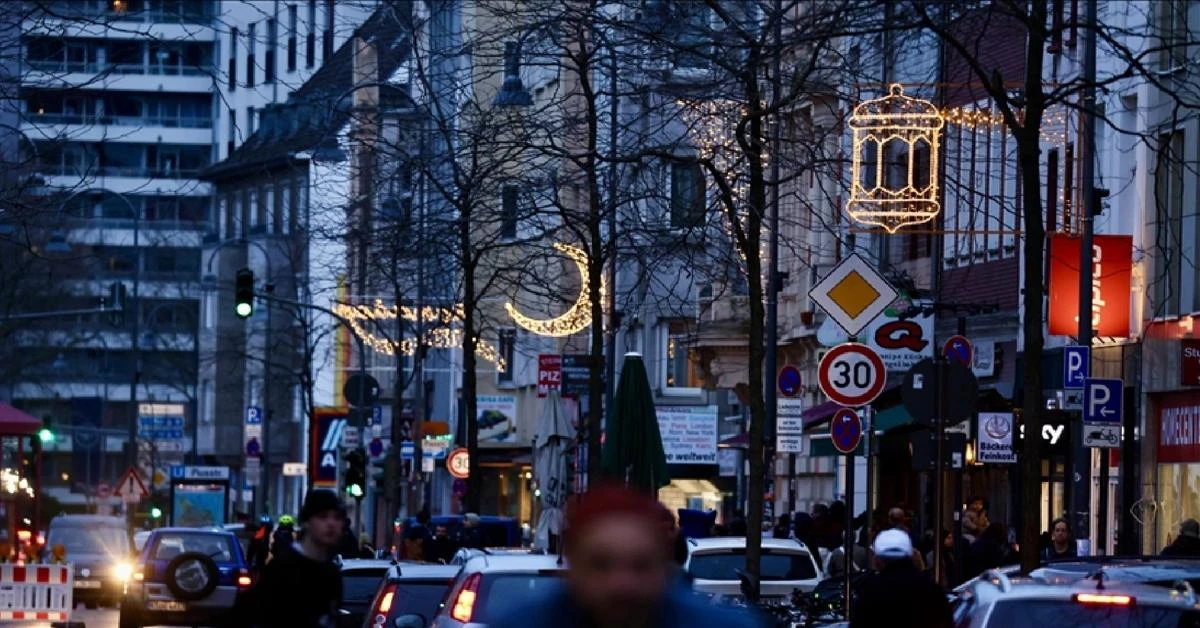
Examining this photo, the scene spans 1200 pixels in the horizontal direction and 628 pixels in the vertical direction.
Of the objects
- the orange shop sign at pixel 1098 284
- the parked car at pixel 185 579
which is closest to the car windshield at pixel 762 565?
the orange shop sign at pixel 1098 284

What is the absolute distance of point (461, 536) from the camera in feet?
134

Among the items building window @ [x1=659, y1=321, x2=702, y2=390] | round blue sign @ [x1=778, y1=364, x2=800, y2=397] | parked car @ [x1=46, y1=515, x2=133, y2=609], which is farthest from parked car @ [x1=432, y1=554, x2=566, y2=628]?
building window @ [x1=659, y1=321, x2=702, y2=390]

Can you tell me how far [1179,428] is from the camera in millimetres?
32375

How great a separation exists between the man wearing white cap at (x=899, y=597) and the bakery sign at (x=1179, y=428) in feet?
67.4

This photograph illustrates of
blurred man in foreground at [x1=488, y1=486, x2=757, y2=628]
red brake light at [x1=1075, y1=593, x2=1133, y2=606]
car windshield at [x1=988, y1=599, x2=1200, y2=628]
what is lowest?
car windshield at [x1=988, y1=599, x2=1200, y2=628]

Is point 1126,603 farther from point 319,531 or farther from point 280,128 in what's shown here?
point 280,128

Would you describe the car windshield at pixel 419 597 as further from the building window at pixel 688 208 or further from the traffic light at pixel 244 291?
the traffic light at pixel 244 291

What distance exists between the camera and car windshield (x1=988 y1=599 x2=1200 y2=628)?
37.0 ft

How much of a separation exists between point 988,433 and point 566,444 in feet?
42.5

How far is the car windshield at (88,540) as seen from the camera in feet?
147

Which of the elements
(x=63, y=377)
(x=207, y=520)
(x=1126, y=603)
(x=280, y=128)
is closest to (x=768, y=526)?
(x=1126, y=603)

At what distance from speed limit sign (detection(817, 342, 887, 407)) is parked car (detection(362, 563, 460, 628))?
422 centimetres

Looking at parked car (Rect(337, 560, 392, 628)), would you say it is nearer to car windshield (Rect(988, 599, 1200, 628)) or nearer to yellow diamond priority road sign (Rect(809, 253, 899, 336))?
yellow diamond priority road sign (Rect(809, 253, 899, 336))

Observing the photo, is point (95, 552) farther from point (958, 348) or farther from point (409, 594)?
point (409, 594)
